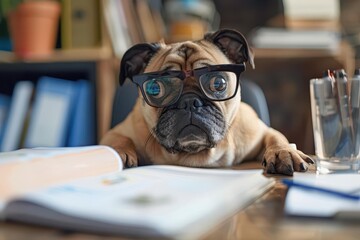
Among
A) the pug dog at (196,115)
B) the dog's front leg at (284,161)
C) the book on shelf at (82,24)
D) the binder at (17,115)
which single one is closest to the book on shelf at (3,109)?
the binder at (17,115)

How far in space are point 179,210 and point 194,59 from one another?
2.07ft

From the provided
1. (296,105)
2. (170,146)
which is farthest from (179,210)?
(296,105)

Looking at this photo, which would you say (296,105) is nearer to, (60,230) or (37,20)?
(37,20)

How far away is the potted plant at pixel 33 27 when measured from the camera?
1991mm

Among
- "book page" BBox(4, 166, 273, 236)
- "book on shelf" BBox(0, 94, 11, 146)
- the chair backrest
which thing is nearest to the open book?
"book page" BBox(4, 166, 273, 236)

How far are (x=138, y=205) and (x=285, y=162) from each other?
0.46 m

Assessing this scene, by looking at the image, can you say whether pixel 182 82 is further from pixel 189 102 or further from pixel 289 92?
pixel 289 92

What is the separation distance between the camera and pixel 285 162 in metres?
0.88

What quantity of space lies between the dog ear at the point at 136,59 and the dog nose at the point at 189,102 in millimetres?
195

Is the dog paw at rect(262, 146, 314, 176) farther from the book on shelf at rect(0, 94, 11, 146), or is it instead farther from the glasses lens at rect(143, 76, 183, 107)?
the book on shelf at rect(0, 94, 11, 146)

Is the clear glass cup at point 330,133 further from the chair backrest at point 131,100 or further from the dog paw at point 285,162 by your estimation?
the chair backrest at point 131,100

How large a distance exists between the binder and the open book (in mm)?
1395

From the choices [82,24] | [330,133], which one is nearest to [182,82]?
[330,133]

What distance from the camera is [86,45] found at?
2053mm
